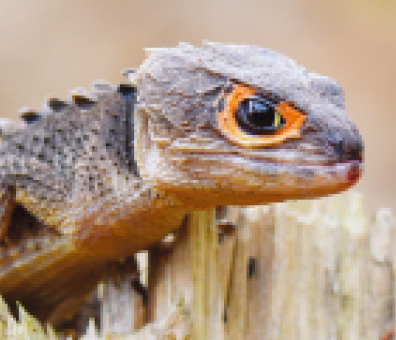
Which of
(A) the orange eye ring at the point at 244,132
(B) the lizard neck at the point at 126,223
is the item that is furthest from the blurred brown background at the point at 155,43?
(A) the orange eye ring at the point at 244,132

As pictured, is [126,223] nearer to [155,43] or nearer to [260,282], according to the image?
[260,282]

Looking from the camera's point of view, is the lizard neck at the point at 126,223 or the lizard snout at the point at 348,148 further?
the lizard neck at the point at 126,223

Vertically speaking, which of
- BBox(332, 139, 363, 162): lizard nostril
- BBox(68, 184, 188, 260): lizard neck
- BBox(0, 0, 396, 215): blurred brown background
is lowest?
BBox(68, 184, 188, 260): lizard neck

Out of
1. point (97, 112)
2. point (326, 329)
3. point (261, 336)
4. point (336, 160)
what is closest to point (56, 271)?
point (97, 112)

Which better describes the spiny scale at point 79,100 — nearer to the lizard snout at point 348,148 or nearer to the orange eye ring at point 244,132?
the orange eye ring at point 244,132

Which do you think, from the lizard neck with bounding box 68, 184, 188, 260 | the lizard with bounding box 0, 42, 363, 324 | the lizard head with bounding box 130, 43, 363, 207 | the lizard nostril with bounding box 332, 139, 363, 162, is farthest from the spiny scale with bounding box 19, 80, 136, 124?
the lizard nostril with bounding box 332, 139, 363, 162

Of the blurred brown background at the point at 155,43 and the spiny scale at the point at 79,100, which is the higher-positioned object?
the blurred brown background at the point at 155,43

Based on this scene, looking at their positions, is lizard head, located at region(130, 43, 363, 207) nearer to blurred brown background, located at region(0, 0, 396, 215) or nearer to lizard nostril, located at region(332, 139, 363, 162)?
lizard nostril, located at region(332, 139, 363, 162)
